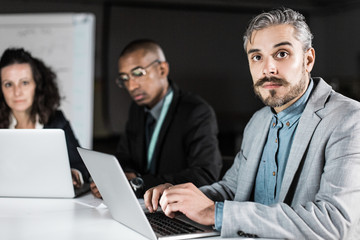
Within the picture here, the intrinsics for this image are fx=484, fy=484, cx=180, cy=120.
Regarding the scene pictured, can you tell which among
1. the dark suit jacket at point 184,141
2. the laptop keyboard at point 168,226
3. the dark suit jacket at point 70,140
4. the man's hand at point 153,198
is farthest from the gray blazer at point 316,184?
the dark suit jacket at point 70,140

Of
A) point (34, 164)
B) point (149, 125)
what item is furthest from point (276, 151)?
point (149, 125)

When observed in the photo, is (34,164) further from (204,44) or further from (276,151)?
(204,44)

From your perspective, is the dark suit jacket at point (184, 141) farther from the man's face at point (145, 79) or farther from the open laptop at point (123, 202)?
the open laptop at point (123, 202)

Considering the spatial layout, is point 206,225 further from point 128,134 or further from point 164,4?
point 164,4

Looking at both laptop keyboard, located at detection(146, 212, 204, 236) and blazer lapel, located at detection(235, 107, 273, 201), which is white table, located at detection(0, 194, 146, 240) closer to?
laptop keyboard, located at detection(146, 212, 204, 236)

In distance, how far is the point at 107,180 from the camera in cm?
148

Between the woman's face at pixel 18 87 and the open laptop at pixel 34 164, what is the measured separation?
84 centimetres

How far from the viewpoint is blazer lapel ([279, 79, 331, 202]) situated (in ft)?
5.28

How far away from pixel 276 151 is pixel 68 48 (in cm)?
258

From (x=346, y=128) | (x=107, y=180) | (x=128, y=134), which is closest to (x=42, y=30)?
(x=128, y=134)

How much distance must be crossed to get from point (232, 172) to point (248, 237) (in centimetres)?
65

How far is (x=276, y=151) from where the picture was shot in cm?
179

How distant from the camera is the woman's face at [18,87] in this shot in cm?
274

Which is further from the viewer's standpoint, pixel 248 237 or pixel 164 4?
pixel 164 4
